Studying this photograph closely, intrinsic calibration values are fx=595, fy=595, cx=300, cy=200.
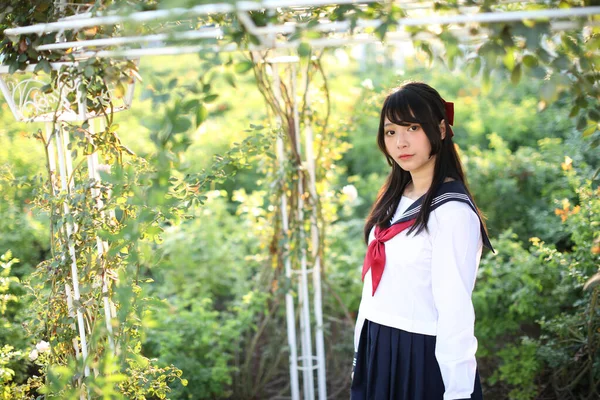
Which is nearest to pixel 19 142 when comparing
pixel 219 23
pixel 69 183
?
pixel 69 183

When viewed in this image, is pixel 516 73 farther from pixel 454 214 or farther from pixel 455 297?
pixel 455 297

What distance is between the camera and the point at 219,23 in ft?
6.79

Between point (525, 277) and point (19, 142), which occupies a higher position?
point (19, 142)

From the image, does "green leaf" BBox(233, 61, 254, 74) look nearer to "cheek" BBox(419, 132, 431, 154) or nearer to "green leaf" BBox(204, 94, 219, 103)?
"green leaf" BBox(204, 94, 219, 103)

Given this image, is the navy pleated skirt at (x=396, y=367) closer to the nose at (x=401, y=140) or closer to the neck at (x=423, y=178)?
the neck at (x=423, y=178)

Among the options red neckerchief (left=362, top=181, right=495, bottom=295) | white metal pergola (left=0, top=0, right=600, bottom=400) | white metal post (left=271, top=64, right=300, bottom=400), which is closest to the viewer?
white metal pergola (left=0, top=0, right=600, bottom=400)

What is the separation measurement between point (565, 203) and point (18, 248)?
11.4ft

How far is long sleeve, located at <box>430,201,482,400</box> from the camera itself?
1783 mm

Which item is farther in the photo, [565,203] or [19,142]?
[19,142]

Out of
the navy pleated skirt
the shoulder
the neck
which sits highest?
the neck

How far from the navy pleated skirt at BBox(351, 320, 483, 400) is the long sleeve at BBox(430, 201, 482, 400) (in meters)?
0.13

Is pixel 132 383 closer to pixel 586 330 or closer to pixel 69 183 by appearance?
pixel 69 183

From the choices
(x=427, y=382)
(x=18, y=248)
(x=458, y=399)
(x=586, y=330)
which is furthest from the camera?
(x=18, y=248)

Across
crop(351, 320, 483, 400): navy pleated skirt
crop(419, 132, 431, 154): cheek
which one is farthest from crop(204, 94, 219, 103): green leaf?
crop(351, 320, 483, 400): navy pleated skirt
